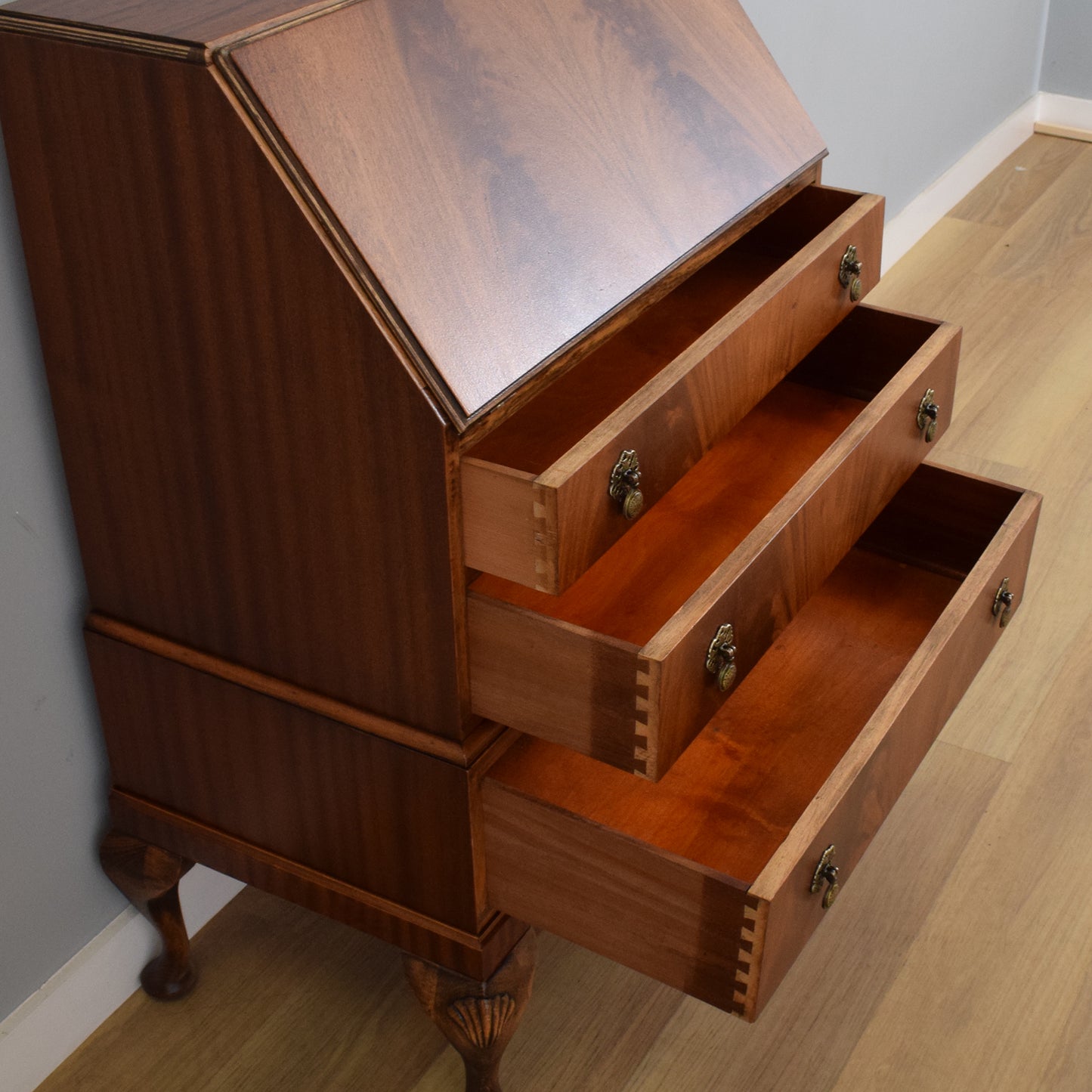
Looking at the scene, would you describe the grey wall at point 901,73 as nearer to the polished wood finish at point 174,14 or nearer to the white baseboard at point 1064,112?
the white baseboard at point 1064,112

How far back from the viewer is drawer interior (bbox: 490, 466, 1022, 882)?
1055 mm

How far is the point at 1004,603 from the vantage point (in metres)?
1.23

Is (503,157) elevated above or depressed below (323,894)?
above

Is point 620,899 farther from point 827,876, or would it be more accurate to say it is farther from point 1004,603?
point 1004,603

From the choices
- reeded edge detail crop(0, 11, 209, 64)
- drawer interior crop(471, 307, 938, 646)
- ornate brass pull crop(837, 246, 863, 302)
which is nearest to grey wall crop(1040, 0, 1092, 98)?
drawer interior crop(471, 307, 938, 646)

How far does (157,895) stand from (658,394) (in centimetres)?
66

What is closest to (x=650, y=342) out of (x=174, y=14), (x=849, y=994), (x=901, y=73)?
(x=174, y=14)

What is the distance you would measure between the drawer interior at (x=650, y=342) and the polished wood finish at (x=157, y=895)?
1.54ft

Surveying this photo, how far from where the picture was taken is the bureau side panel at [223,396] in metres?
0.83

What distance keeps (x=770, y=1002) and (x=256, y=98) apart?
3.00ft

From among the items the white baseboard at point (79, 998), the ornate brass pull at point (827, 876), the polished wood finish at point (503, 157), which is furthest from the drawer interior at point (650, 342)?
the white baseboard at point (79, 998)

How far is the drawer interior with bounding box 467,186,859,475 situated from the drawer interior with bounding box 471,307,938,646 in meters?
0.09

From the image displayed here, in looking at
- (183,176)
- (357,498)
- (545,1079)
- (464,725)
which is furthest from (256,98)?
(545,1079)

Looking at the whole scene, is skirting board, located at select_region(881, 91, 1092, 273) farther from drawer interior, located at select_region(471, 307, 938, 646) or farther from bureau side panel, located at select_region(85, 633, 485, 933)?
bureau side panel, located at select_region(85, 633, 485, 933)
